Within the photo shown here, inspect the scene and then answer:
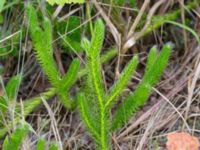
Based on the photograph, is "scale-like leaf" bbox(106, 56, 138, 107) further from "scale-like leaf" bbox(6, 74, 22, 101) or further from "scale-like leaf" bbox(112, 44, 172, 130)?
"scale-like leaf" bbox(6, 74, 22, 101)

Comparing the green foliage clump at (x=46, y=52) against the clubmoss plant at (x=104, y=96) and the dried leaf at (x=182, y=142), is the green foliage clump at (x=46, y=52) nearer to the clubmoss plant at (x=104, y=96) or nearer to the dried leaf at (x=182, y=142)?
the clubmoss plant at (x=104, y=96)

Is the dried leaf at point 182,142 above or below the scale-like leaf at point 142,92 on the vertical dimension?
below

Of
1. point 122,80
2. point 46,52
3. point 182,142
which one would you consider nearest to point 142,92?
point 122,80

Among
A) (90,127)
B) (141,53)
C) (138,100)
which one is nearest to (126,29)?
(141,53)

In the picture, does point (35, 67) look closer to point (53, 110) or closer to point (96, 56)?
point (53, 110)

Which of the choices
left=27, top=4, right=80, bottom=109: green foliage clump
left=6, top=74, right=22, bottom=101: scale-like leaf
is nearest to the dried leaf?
left=27, top=4, right=80, bottom=109: green foliage clump

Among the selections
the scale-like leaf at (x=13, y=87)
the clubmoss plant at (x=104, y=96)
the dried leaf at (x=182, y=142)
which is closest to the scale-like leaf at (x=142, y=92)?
the clubmoss plant at (x=104, y=96)

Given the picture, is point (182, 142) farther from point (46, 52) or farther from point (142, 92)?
point (46, 52)
